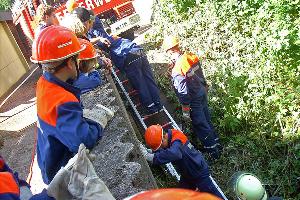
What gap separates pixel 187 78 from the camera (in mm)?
5789

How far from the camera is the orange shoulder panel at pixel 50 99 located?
259cm

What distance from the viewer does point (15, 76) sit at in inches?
642

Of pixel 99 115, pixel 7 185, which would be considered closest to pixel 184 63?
pixel 99 115

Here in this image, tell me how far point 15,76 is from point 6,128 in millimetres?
7615

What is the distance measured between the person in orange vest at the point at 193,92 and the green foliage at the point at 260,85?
36 cm

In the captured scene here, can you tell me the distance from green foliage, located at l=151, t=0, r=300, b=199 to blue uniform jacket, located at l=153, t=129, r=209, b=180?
101 cm

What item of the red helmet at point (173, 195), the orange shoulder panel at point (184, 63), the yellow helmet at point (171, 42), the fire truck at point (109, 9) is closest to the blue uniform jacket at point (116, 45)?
the yellow helmet at point (171, 42)

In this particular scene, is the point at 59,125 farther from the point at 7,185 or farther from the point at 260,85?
the point at 260,85

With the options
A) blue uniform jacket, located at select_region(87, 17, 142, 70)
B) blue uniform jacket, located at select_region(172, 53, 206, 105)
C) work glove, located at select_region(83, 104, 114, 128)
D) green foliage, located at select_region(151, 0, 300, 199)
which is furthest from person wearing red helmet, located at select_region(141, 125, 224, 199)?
blue uniform jacket, located at select_region(87, 17, 142, 70)

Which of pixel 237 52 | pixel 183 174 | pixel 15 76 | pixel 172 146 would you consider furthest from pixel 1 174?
pixel 15 76

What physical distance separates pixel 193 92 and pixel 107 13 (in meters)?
6.08

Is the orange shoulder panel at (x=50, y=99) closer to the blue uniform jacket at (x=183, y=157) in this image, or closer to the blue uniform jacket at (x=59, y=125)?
the blue uniform jacket at (x=59, y=125)

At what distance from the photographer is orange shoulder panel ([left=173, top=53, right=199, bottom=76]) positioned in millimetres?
5766

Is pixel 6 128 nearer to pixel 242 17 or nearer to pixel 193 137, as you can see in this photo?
pixel 193 137
